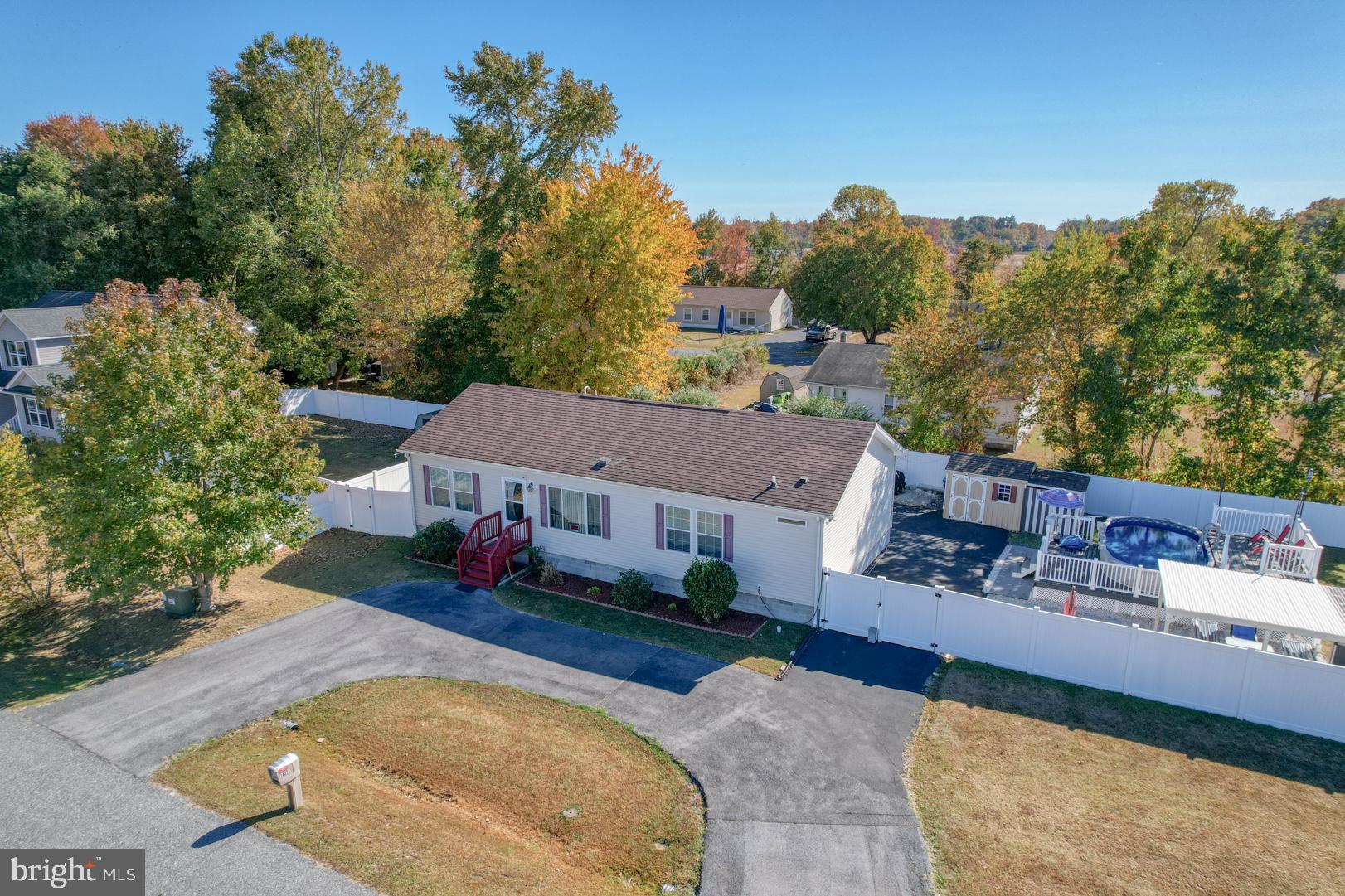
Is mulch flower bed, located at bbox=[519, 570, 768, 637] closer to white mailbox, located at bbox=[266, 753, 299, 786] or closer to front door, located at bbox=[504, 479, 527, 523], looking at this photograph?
front door, located at bbox=[504, 479, 527, 523]

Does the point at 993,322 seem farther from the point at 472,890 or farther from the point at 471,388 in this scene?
the point at 472,890

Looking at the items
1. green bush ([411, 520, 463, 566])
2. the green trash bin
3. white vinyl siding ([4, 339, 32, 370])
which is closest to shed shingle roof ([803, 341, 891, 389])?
green bush ([411, 520, 463, 566])

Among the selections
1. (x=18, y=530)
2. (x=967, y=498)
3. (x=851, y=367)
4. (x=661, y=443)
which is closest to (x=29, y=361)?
(x=18, y=530)

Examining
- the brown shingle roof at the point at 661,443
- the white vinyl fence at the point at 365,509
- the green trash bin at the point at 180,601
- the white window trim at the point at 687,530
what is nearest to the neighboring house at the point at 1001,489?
the brown shingle roof at the point at 661,443

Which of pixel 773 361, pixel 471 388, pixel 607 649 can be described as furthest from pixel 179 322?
pixel 773 361

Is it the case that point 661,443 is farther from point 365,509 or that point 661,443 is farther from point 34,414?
point 34,414
